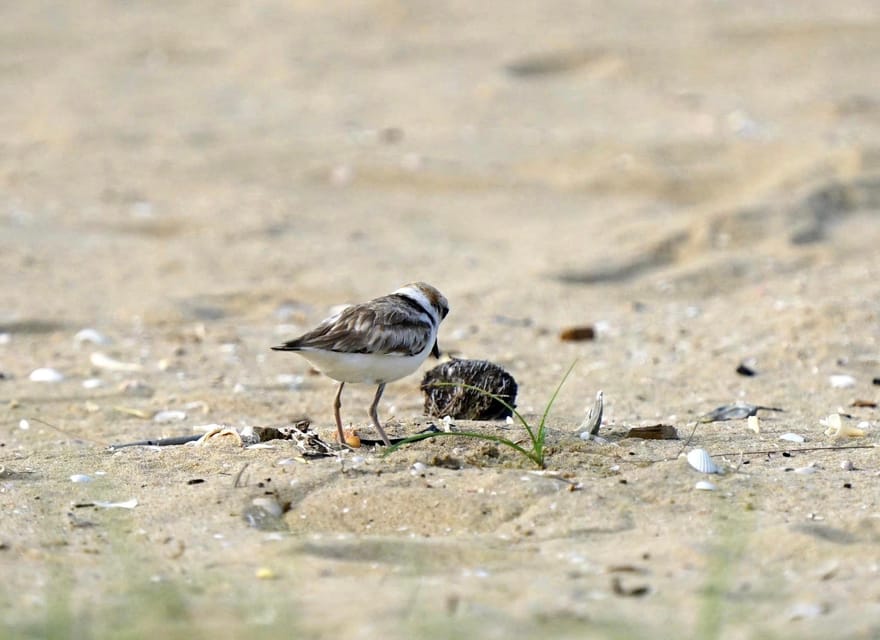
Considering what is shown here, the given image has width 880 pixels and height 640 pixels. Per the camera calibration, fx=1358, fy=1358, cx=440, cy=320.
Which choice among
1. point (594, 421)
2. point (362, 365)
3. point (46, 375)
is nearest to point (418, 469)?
point (362, 365)

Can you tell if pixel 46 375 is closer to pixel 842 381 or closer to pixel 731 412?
pixel 731 412

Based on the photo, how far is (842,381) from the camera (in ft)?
20.2

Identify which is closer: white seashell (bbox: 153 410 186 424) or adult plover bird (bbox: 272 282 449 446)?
adult plover bird (bbox: 272 282 449 446)

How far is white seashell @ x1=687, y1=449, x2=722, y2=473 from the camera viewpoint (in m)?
4.38

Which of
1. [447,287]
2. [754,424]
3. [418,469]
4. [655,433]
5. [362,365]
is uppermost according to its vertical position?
[362,365]

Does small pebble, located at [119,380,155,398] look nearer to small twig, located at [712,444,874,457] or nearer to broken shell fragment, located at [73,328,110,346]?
broken shell fragment, located at [73,328,110,346]

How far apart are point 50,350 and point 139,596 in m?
4.25

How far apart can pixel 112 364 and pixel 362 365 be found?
270 centimetres

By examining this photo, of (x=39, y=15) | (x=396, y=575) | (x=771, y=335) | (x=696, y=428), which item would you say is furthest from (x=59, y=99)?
(x=396, y=575)

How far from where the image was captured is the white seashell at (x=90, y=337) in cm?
743

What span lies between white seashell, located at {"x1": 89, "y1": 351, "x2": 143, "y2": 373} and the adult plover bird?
7.98ft

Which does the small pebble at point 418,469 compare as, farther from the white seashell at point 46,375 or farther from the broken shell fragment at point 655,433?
the white seashell at point 46,375

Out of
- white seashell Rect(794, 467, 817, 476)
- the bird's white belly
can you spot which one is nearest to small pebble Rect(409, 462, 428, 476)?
the bird's white belly

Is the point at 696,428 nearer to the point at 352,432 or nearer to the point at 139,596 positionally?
the point at 352,432
